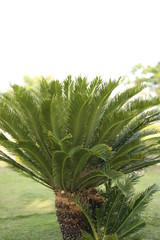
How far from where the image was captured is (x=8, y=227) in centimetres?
805

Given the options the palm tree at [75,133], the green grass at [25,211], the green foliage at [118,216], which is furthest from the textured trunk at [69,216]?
the green grass at [25,211]

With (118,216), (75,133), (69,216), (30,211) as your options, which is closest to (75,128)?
(75,133)

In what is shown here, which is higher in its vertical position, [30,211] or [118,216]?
[30,211]

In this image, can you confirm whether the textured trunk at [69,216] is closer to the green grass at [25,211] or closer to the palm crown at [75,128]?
the palm crown at [75,128]

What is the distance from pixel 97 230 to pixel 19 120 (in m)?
2.02

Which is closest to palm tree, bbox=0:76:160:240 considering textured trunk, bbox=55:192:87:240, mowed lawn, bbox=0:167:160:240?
textured trunk, bbox=55:192:87:240

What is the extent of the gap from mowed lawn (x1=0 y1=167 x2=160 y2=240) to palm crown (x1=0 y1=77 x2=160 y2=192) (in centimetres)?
122

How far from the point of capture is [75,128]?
483cm

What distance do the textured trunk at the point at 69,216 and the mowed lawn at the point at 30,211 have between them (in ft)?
3.42

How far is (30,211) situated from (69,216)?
468 centimetres

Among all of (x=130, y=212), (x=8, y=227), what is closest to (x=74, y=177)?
(x=130, y=212)

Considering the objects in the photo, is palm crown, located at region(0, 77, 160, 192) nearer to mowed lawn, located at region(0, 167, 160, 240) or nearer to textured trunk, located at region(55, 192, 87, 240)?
textured trunk, located at region(55, 192, 87, 240)

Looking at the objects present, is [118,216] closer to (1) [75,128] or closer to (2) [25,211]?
(1) [75,128]

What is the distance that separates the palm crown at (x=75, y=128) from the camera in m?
4.57
